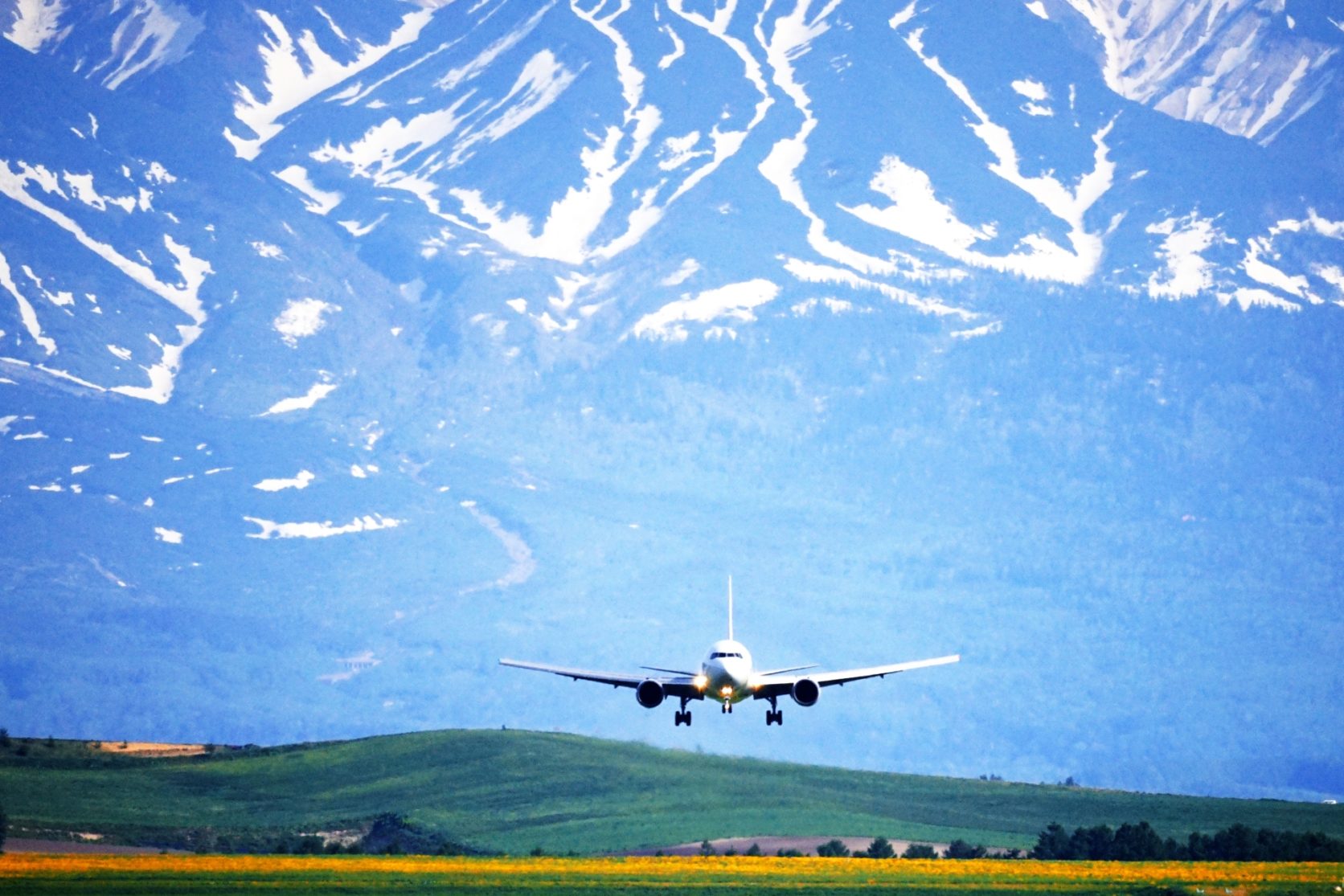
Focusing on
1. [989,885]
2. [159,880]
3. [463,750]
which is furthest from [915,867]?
[463,750]

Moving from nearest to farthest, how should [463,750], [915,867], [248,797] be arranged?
[915,867], [248,797], [463,750]

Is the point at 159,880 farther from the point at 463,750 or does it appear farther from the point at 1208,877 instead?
the point at 463,750

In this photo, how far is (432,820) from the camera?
491ft

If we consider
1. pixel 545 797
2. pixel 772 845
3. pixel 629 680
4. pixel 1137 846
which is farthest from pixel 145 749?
pixel 1137 846

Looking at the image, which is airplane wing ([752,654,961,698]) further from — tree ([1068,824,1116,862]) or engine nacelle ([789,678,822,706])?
tree ([1068,824,1116,862])

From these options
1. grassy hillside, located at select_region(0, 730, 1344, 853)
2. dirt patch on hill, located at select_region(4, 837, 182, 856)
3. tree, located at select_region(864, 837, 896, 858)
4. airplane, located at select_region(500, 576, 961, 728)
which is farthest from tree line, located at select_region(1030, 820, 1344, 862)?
dirt patch on hill, located at select_region(4, 837, 182, 856)

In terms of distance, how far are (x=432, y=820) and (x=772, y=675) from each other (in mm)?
51385

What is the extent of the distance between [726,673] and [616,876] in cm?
1115

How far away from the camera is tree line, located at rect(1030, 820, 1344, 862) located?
117m

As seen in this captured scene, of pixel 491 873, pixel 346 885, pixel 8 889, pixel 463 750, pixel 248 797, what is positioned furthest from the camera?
pixel 463 750

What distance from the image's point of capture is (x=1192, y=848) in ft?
393

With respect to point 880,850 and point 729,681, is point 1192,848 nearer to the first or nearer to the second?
point 880,850

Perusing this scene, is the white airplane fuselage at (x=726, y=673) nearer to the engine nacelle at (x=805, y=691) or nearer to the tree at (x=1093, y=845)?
the engine nacelle at (x=805, y=691)

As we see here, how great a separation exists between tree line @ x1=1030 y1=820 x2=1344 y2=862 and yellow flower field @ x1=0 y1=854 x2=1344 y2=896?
6.60 m
